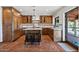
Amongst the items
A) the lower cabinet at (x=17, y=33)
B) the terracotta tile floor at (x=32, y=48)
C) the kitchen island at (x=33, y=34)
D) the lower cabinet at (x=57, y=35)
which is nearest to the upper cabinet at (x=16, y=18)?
the lower cabinet at (x=17, y=33)

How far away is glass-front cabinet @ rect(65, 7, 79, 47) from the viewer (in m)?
3.78

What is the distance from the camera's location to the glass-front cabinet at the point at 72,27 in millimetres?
3779

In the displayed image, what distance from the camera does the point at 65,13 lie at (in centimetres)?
448

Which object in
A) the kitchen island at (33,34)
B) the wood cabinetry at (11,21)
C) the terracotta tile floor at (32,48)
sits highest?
the wood cabinetry at (11,21)

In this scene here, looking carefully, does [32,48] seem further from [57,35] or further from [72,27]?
[72,27]

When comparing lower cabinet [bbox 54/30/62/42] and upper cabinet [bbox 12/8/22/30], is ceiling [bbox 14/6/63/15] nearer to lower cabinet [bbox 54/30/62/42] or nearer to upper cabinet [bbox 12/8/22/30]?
upper cabinet [bbox 12/8/22/30]

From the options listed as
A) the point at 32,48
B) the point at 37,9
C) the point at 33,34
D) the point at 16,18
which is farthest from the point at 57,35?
the point at 16,18

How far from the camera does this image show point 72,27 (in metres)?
4.03

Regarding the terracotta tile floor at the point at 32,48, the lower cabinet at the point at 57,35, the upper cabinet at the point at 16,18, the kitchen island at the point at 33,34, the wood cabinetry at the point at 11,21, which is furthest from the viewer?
the kitchen island at the point at 33,34

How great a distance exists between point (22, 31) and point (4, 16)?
118cm

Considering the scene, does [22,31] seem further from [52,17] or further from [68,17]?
[68,17]

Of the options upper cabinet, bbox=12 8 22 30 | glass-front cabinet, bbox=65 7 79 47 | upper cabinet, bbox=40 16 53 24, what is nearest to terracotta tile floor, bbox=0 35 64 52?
glass-front cabinet, bbox=65 7 79 47

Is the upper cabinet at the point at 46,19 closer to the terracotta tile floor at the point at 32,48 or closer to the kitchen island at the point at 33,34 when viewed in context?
the kitchen island at the point at 33,34
